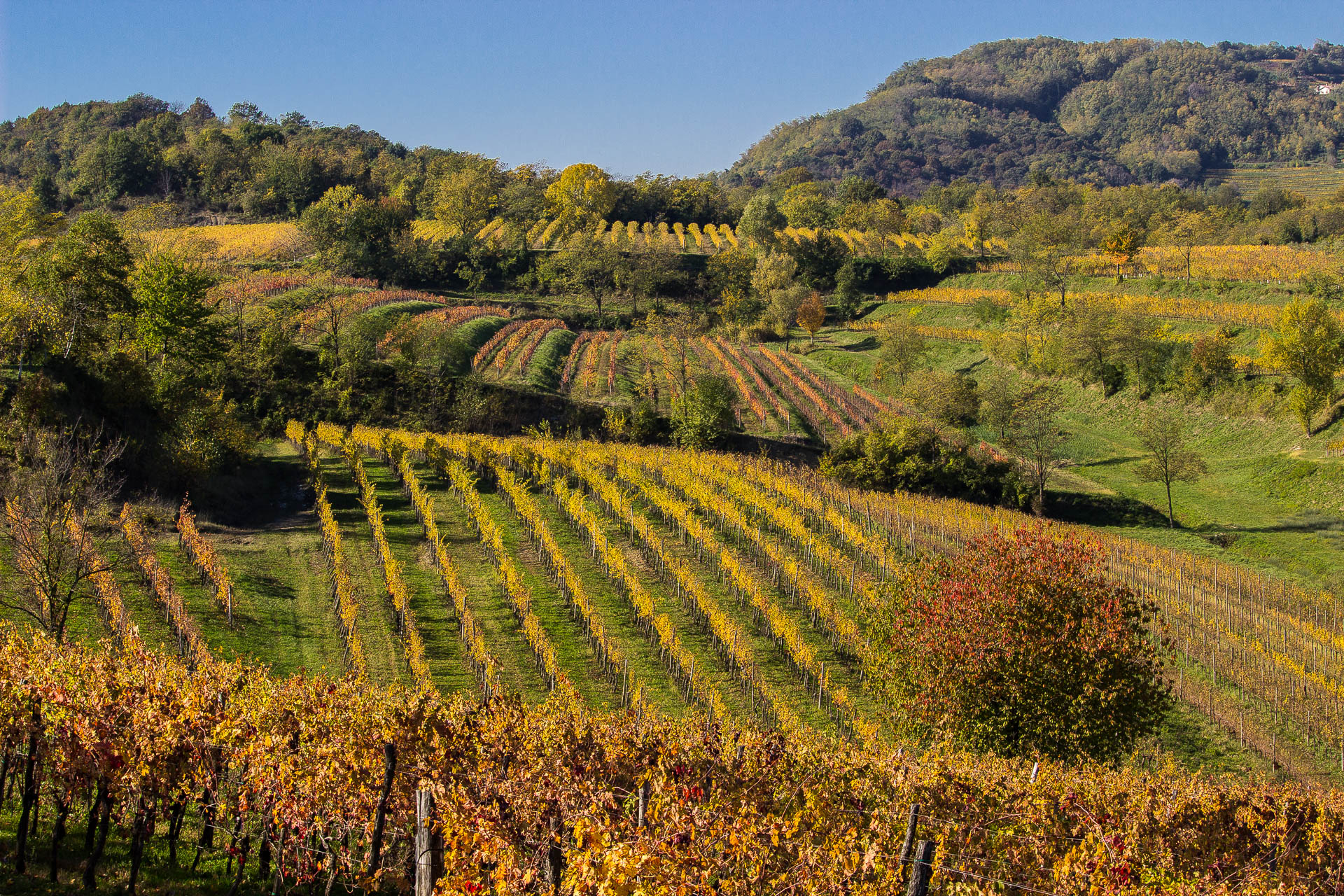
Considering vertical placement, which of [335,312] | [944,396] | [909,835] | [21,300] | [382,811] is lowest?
[382,811]

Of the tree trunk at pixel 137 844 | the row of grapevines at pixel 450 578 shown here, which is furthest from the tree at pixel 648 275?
the tree trunk at pixel 137 844

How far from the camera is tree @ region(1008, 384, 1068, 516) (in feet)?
151

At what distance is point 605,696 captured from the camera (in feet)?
73.9

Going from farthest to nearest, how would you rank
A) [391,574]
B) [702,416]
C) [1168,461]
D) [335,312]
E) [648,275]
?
[648,275]
[335,312]
[702,416]
[1168,461]
[391,574]

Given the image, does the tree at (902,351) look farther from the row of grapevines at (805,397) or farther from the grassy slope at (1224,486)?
the row of grapevines at (805,397)

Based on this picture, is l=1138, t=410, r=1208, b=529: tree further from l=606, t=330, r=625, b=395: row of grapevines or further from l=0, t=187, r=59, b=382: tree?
l=0, t=187, r=59, b=382: tree

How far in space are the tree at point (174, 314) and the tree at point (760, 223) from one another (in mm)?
63147

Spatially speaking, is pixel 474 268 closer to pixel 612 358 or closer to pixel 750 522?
pixel 612 358

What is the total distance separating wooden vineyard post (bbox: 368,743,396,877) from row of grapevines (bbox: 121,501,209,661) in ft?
34.4

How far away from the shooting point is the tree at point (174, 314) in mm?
40719

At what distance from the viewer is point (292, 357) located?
47000mm


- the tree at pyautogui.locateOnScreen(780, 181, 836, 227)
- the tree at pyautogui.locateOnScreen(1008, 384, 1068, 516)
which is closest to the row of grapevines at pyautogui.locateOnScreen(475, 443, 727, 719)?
the tree at pyautogui.locateOnScreen(1008, 384, 1068, 516)

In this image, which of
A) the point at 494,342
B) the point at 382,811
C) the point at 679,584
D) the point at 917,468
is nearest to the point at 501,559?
the point at 679,584

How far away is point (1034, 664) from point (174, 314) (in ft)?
128
